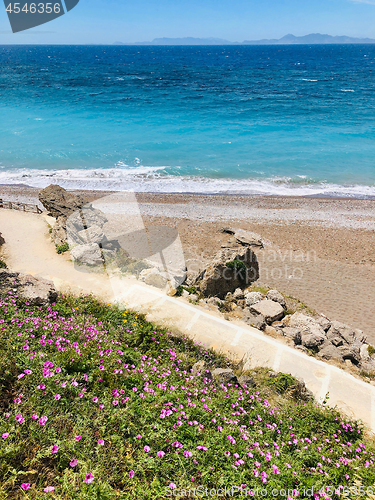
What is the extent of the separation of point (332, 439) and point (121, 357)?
13.2 feet

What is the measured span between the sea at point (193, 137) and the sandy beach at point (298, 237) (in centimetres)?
277

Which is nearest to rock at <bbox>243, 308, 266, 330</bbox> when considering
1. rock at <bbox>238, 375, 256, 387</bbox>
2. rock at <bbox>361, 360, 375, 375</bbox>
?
rock at <bbox>361, 360, 375, 375</bbox>

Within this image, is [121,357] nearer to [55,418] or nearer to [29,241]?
[55,418]

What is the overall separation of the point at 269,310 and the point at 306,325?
129 centimetres

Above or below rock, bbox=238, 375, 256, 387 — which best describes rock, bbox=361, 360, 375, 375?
below

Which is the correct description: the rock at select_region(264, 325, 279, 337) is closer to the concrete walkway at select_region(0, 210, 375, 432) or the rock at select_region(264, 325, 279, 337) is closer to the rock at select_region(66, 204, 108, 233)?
the concrete walkway at select_region(0, 210, 375, 432)

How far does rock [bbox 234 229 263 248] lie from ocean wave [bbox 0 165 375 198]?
8.91 meters

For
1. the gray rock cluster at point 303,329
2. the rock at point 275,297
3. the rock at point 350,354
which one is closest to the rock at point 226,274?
the gray rock cluster at point 303,329

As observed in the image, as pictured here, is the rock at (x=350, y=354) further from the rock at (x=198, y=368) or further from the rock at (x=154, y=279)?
the rock at (x=154, y=279)

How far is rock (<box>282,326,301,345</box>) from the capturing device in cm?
981

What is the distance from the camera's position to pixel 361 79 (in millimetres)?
88812

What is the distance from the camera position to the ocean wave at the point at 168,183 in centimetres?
2766

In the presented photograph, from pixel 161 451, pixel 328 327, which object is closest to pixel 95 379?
pixel 161 451

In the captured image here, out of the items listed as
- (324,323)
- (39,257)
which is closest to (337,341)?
(324,323)
